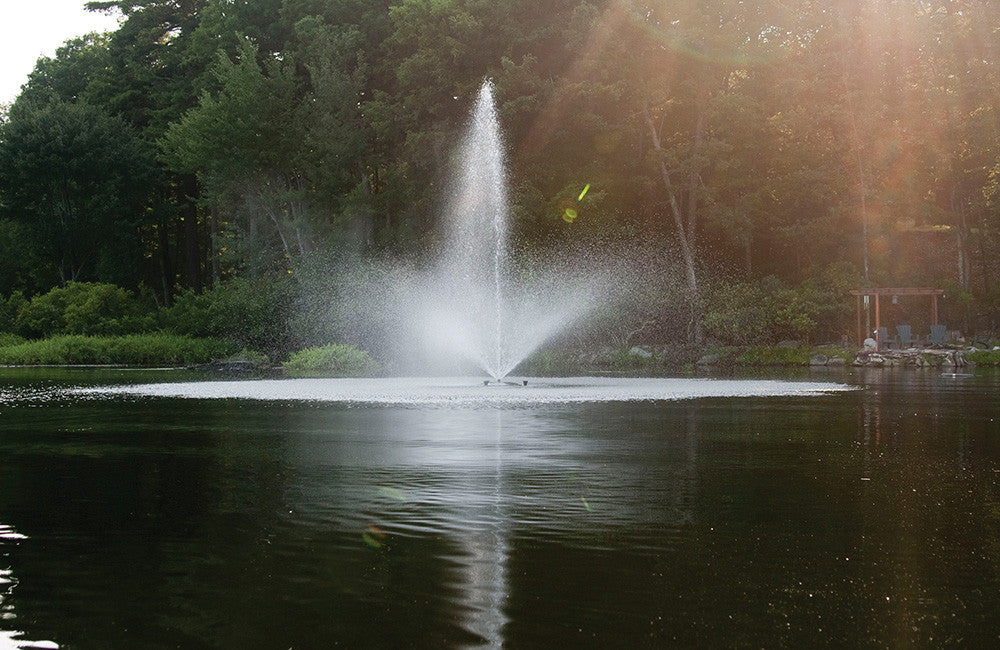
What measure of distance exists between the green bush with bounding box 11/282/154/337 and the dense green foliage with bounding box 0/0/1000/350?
Answer: 150mm

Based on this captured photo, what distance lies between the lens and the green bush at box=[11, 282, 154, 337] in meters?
52.4

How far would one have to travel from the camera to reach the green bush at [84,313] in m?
52.4

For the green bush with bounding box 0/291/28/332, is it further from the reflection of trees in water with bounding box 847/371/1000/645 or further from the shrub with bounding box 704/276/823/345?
the reflection of trees in water with bounding box 847/371/1000/645

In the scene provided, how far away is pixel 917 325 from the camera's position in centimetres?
4291

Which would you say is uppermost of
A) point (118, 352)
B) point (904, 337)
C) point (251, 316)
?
point (251, 316)

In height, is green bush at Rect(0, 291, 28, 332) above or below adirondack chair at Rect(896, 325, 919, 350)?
above

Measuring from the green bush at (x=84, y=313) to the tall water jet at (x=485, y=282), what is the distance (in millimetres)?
16381

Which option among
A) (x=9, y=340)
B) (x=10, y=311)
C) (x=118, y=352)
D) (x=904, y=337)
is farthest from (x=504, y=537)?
(x=10, y=311)

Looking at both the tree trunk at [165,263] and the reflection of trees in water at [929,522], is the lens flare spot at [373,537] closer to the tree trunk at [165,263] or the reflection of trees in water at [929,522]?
A: the reflection of trees in water at [929,522]

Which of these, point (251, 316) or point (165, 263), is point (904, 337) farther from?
point (165, 263)

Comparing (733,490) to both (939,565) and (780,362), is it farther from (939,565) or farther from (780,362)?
(780,362)

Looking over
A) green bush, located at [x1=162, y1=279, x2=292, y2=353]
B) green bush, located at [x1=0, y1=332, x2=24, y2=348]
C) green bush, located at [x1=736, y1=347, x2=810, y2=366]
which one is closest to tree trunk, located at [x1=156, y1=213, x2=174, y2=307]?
green bush, located at [x1=0, y1=332, x2=24, y2=348]

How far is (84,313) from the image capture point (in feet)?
174

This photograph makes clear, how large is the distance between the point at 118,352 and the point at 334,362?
44.6ft
